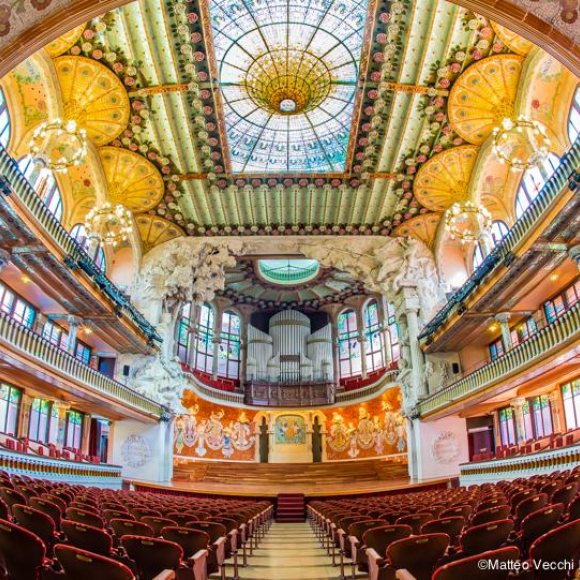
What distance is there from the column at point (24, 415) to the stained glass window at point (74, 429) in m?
2.98

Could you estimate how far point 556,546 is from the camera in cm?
278

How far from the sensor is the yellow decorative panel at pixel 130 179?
66.6 feet

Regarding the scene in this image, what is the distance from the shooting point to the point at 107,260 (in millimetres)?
24328

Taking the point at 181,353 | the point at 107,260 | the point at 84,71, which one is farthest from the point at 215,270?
the point at 84,71

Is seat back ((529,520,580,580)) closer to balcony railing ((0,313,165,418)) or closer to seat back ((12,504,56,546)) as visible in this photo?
seat back ((12,504,56,546))

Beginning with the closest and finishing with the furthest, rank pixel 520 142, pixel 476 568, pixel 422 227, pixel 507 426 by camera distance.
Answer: pixel 476 568 → pixel 520 142 → pixel 507 426 → pixel 422 227

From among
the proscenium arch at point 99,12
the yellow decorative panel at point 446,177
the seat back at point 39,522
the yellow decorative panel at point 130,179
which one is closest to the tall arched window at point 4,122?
the yellow decorative panel at point 130,179

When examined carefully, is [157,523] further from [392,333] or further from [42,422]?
[392,333]

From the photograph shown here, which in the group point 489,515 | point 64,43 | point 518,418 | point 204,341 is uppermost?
point 64,43

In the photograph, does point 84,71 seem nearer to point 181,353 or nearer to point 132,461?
point 132,461

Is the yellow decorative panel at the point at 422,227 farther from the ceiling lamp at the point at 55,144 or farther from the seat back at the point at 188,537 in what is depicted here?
the seat back at the point at 188,537

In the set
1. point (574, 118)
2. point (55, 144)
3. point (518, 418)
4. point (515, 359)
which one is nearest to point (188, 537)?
point (55, 144)

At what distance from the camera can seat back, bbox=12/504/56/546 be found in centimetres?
373

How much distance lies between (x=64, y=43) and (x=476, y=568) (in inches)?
674
